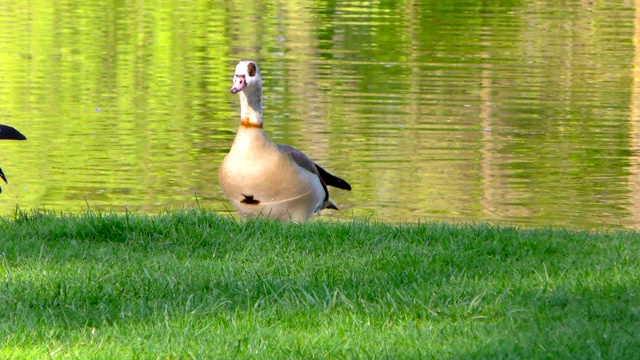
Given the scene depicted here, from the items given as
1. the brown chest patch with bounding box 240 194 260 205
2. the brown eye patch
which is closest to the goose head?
the brown eye patch

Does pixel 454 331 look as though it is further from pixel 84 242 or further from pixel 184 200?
pixel 184 200

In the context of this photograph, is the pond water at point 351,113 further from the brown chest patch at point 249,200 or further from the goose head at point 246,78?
the brown chest patch at point 249,200

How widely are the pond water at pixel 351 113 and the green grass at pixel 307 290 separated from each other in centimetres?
432

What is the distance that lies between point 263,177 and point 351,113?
9.47m

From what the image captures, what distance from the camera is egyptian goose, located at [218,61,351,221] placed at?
8484mm

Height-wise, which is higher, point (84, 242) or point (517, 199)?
point (84, 242)

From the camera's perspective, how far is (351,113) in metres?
17.8

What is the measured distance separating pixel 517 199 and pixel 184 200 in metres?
3.65

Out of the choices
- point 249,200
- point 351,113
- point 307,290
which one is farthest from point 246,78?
point 351,113

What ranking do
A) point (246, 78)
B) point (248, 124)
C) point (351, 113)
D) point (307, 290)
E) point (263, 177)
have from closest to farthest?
point (307, 290) < point (263, 177) < point (248, 124) < point (246, 78) < point (351, 113)

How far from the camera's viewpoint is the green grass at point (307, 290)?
196 inches

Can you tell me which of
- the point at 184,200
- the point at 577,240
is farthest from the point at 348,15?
the point at 577,240

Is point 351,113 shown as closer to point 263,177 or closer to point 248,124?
point 248,124

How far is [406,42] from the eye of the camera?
2828 cm
